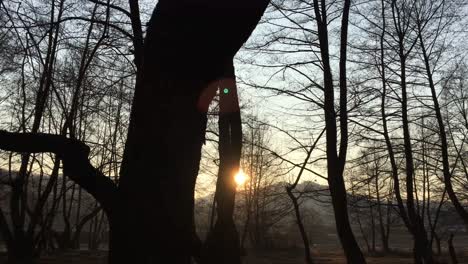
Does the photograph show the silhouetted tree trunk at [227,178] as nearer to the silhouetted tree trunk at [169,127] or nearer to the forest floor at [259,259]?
the silhouetted tree trunk at [169,127]

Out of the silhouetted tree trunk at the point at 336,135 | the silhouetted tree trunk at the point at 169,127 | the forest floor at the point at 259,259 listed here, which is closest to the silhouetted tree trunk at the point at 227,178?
the silhouetted tree trunk at the point at 336,135

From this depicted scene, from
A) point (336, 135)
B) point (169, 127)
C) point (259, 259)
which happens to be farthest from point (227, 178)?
point (259, 259)

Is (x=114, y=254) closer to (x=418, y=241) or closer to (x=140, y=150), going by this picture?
→ (x=140, y=150)

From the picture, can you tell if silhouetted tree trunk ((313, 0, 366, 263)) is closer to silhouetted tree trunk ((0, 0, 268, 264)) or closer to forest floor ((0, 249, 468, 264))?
silhouetted tree trunk ((0, 0, 268, 264))

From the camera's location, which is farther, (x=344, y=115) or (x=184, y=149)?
(x=344, y=115)

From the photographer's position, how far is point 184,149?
2238mm

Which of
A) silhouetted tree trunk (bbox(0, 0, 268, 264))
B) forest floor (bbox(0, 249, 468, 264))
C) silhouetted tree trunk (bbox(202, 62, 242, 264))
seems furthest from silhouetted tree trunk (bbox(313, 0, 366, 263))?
forest floor (bbox(0, 249, 468, 264))

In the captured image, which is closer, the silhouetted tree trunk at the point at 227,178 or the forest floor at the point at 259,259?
the silhouetted tree trunk at the point at 227,178

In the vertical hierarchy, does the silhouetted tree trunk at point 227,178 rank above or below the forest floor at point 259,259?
above

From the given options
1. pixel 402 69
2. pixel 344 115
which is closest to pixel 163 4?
pixel 344 115

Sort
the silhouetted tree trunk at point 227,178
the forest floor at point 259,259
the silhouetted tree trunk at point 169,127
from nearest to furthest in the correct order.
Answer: the silhouetted tree trunk at point 169,127 → the silhouetted tree trunk at point 227,178 → the forest floor at point 259,259

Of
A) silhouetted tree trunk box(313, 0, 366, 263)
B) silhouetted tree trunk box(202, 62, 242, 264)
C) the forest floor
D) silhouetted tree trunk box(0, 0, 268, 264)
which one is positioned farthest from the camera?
the forest floor

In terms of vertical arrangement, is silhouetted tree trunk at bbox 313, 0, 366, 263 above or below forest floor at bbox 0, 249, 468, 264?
above

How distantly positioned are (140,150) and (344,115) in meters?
8.36
